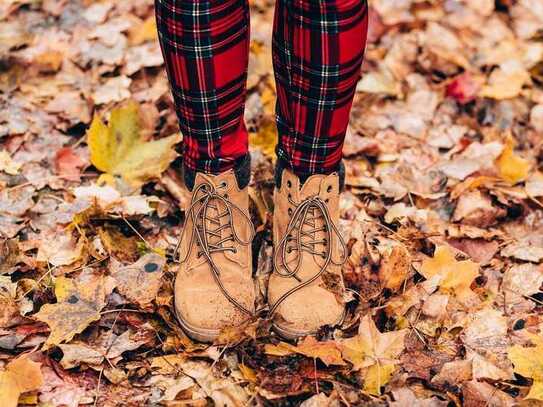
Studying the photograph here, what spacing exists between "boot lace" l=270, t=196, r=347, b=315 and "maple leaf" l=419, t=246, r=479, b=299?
19 cm

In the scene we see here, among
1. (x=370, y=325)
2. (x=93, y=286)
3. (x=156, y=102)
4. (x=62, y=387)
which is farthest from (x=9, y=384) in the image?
(x=156, y=102)

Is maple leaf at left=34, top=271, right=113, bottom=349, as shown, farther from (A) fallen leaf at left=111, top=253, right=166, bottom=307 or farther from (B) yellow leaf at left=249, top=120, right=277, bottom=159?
(B) yellow leaf at left=249, top=120, right=277, bottom=159

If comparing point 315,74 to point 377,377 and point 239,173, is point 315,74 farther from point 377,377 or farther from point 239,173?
point 377,377

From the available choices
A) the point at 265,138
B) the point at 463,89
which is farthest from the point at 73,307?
the point at 463,89

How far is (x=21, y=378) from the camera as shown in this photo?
1.04 m

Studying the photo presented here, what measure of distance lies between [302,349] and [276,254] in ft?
0.61

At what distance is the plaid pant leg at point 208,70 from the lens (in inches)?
38.6

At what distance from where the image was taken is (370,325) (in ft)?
3.67

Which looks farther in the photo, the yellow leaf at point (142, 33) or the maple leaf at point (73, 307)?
the yellow leaf at point (142, 33)

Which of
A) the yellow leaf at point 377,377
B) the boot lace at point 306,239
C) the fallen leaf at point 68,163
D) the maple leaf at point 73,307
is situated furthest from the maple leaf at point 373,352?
the fallen leaf at point 68,163

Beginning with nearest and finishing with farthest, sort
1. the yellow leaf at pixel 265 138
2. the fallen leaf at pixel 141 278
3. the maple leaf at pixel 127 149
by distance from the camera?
the fallen leaf at pixel 141 278 → the maple leaf at pixel 127 149 → the yellow leaf at pixel 265 138

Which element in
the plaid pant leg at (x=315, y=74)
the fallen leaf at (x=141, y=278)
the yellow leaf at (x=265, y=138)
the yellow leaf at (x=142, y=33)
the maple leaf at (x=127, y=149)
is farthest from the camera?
the yellow leaf at (x=142, y=33)

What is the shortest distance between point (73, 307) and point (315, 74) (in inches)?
21.6

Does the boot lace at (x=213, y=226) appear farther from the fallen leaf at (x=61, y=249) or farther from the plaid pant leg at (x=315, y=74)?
the fallen leaf at (x=61, y=249)
